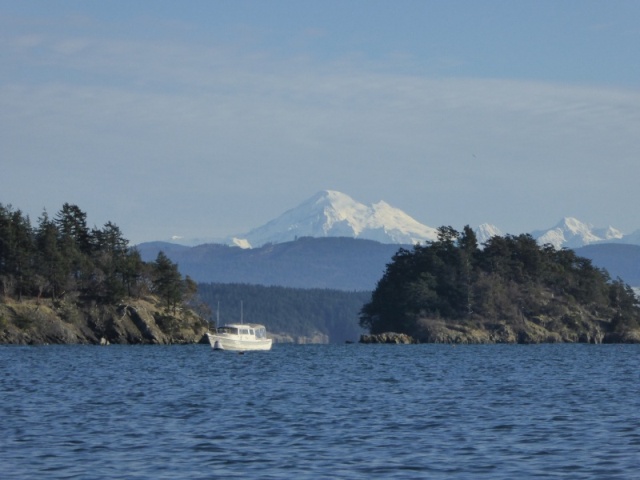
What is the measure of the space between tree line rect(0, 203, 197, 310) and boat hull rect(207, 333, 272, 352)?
32.2 meters

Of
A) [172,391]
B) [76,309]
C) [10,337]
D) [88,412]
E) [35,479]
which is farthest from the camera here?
[76,309]

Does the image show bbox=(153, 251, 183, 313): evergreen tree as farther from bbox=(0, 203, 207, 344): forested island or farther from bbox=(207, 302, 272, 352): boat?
bbox=(207, 302, 272, 352): boat

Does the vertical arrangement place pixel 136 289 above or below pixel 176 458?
above

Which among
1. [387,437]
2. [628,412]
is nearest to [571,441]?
[387,437]

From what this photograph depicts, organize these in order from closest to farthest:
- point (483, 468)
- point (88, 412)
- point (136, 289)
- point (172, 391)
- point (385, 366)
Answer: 1. point (483, 468)
2. point (88, 412)
3. point (172, 391)
4. point (385, 366)
5. point (136, 289)

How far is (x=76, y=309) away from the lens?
17650cm

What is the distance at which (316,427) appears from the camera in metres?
47.6

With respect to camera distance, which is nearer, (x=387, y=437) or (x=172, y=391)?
(x=387, y=437)

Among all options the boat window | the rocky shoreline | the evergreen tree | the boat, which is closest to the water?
the boat

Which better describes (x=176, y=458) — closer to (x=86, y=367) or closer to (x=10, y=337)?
(x=86, y=367)

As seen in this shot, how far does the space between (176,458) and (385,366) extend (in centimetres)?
6949

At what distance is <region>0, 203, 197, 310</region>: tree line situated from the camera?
17912cm

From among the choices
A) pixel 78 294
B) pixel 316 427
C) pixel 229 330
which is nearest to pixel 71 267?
pixel 78 294

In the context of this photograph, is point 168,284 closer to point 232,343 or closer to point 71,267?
point 71,267
